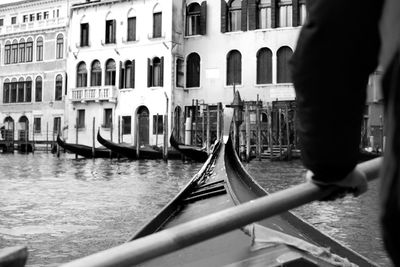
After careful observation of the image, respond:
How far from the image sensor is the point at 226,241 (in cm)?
169

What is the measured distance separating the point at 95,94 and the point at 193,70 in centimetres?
297

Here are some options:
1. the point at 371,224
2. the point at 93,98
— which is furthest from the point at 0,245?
the point at 93,98

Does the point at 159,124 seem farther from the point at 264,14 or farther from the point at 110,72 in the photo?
the point at 264,14

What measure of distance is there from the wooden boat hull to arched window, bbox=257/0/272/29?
34.1ft

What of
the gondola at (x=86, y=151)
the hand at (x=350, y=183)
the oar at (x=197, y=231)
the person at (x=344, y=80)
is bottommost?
the gondola at (x=86, y=151)

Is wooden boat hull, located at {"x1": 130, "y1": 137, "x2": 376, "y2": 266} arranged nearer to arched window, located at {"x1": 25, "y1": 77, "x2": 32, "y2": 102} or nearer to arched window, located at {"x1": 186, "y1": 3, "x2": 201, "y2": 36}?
arched window, located at {"x1": 186, "y1": 3, "x2": 201, "y2": 36}

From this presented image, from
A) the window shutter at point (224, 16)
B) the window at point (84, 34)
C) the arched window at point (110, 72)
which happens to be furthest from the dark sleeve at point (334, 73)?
the window at point (84, 34)

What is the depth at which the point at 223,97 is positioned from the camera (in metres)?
13.5

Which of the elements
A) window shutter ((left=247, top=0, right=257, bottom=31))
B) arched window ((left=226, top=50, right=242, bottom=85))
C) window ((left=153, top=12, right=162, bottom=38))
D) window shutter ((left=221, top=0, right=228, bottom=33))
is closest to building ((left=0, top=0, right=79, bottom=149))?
window ((left=153, top=12, right=162, bottom=38))

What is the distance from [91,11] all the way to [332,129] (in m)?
15.6

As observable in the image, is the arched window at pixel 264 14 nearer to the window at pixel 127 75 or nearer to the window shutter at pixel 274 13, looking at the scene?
the window shutter at pixel 274 13

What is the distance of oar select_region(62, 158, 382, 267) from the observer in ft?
2.65

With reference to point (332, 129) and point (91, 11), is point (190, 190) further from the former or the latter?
point (91, 11)

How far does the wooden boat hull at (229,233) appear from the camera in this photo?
141cm
